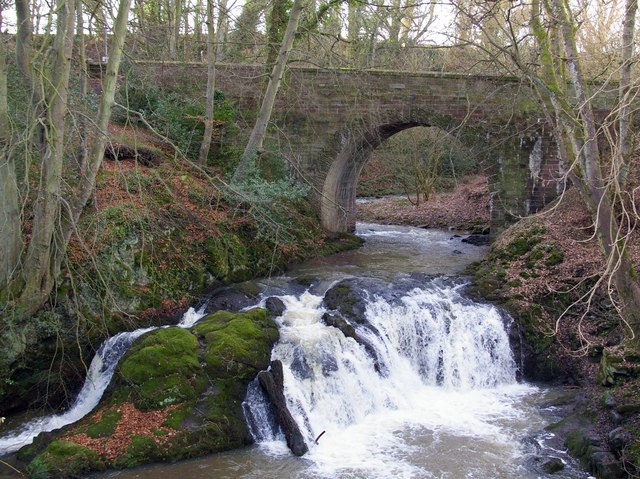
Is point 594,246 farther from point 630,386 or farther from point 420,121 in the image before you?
point 420,121

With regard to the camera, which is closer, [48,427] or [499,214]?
[48,427]

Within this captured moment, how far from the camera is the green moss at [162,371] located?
8.10 metres

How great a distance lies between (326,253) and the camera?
50.6ft

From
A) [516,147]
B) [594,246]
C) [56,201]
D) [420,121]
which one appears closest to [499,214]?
[516,147]

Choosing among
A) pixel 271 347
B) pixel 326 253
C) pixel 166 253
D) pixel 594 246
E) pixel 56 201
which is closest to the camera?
pixel 56 201

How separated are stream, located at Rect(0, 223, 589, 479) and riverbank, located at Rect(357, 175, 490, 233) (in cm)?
799

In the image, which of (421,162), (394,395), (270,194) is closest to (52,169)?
(270,194)

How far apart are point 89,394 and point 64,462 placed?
176 cm

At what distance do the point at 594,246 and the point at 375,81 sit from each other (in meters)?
6.68

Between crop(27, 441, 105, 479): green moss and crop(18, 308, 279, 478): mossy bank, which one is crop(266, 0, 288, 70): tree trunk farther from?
crop(27, 441, 105, 479): green moss

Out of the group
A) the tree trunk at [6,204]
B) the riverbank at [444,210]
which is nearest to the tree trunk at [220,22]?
the tree trunk at [6,204]

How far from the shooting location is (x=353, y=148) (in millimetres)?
16844

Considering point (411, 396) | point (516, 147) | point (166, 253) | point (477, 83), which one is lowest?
point (411, 396)

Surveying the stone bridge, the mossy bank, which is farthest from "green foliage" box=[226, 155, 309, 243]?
the mossy bank
